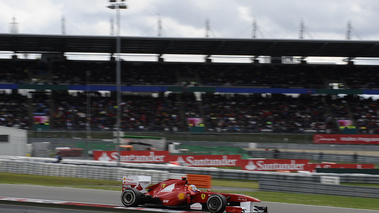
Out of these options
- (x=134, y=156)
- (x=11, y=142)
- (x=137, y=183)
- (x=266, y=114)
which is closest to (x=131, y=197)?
(x=137, y=183)

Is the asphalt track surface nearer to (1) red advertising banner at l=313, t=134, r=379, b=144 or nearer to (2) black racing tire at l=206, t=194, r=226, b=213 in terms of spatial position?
(2) black racing tire at l=206, t=194, r=226, b=213

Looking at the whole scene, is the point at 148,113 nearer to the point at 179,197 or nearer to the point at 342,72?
the point at 342,72

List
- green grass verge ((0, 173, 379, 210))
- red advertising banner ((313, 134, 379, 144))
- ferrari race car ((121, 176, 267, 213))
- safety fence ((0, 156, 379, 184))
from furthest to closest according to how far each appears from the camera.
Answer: red advertising banner ((313, 134, 379, 144))
safety fence ((0, 156, 379, 184))
green grass verge ((0, 173, 379, 210))
ferrari race car ((121, 176, 267, 213))

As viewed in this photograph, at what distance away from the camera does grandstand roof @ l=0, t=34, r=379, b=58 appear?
119 feet

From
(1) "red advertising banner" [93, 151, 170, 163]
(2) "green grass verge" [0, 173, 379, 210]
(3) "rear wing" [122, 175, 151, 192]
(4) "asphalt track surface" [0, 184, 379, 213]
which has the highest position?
(3) "rear wing" [122, 175, 151, 192]

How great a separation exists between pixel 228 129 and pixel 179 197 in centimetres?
2418

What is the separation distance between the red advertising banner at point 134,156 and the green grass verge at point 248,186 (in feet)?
16.9

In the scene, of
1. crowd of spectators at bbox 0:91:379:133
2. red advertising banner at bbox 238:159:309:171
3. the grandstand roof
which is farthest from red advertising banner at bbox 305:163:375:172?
the grandstand roof

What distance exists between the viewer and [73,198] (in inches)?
476

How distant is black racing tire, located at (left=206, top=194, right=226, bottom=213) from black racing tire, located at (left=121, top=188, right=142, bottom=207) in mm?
1727

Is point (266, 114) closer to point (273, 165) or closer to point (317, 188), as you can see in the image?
point (273, 165)

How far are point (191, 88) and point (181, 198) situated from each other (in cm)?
2867

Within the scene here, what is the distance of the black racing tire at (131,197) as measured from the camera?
10.3 m

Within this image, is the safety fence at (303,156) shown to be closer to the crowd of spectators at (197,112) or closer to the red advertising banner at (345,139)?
the red advertising banner at (345,139)
